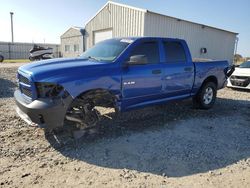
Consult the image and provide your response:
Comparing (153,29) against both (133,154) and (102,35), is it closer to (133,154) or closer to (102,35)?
(102,35)

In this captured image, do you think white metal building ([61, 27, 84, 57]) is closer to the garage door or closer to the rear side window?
the garage door

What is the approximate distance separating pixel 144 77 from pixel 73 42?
21.0m

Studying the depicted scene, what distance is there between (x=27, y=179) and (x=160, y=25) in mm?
14186

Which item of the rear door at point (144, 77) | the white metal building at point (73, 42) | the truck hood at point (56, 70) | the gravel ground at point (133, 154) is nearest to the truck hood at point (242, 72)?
the gravel ground at point (133, 154)

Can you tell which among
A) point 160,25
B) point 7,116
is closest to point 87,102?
point 7,116

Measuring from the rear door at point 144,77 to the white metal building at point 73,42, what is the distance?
16.8 meters

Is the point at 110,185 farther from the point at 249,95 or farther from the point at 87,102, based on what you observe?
the point at 249,95

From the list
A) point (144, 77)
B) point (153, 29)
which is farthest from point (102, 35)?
point (144, 77)

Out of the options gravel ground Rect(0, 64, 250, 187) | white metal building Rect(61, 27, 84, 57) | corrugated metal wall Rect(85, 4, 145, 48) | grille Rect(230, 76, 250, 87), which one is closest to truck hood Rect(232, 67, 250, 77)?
grille Rect(230, 76, 250, 87)

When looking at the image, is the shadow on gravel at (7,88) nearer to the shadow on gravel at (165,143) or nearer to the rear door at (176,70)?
the shadow on gravel at (165,143)

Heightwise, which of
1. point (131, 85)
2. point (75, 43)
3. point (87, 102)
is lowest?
point (87, 102)

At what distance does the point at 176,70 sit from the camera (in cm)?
552

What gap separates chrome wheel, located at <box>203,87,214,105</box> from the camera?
6.73m

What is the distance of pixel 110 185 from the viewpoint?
2939 millimetres
